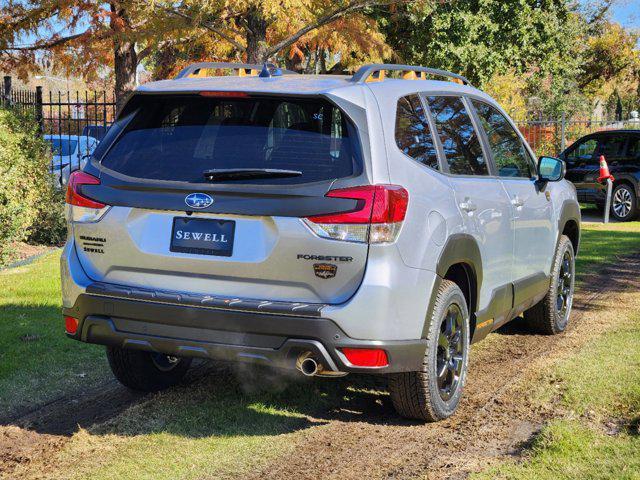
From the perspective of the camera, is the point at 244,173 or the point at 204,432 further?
the point at 204,432

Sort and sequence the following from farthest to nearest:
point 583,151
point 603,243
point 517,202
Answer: point 583,151, point 603,243, point 517,202

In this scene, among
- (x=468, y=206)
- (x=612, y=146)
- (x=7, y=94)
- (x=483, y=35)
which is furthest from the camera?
(x=483, y=35)

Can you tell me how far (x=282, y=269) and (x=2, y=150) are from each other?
6.94 meters

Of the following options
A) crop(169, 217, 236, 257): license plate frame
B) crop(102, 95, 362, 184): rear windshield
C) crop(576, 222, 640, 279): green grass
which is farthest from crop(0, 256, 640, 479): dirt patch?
crop(576, 222, 640, 279): green grass

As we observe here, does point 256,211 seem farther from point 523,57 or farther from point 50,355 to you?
point 523,57

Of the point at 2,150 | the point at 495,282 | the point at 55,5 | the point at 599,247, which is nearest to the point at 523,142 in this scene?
the point at 495,282

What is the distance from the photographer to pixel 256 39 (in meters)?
14.1

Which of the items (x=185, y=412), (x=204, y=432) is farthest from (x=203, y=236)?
(x=185, y=412)

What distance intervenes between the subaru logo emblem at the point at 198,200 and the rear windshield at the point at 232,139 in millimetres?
97

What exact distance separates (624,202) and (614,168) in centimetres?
84

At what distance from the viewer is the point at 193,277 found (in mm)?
4633

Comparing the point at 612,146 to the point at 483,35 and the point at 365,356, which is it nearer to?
the point at 483,35

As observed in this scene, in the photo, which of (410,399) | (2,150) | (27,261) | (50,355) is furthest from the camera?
(27,261)

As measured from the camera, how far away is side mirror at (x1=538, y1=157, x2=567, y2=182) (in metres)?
6.79
